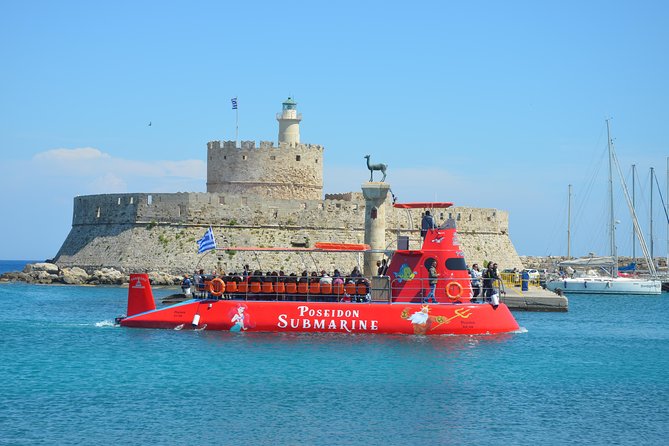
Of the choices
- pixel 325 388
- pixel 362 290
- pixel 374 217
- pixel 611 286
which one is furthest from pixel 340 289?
pixel 611 286

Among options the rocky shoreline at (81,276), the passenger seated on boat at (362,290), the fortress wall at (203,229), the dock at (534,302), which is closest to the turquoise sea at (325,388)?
the passenger seated on boat at (362,290)

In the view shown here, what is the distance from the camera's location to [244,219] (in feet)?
158

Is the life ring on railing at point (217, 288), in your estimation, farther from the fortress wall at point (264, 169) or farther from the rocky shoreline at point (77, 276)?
the fortress wall at point (264, 169)

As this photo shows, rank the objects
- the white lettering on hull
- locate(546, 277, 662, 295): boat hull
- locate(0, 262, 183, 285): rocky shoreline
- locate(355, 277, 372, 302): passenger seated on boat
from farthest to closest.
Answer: locate(546, 277, 662, 295): boat hull, locate(0, 262, 183, 285): rocky shoreline, locate(355, 277, 372, 302): passenger seated on boat, the white lettering on hull

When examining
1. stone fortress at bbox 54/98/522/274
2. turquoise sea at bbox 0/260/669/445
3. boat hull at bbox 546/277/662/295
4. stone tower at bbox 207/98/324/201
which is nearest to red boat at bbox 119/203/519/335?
turquoise sea at bbox 0/260/669/445

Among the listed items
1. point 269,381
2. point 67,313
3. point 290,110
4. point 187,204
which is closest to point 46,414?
point 269,381

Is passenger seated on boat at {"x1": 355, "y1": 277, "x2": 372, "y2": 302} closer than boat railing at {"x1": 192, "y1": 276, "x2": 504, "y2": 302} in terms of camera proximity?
No

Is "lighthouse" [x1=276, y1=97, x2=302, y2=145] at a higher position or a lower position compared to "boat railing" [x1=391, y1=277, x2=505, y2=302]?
higher

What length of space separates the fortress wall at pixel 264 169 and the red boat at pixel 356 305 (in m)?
27.6

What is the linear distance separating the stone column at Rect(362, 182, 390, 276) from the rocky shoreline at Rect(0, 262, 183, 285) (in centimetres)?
1426

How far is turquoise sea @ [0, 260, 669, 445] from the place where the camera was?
1383cm

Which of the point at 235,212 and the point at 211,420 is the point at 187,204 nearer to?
the point at 235,212

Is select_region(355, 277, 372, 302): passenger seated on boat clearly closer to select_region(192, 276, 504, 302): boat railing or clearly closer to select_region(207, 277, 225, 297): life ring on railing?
select_region(192, 276, 504, 302): boat railing

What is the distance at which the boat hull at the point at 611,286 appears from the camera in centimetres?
5203
